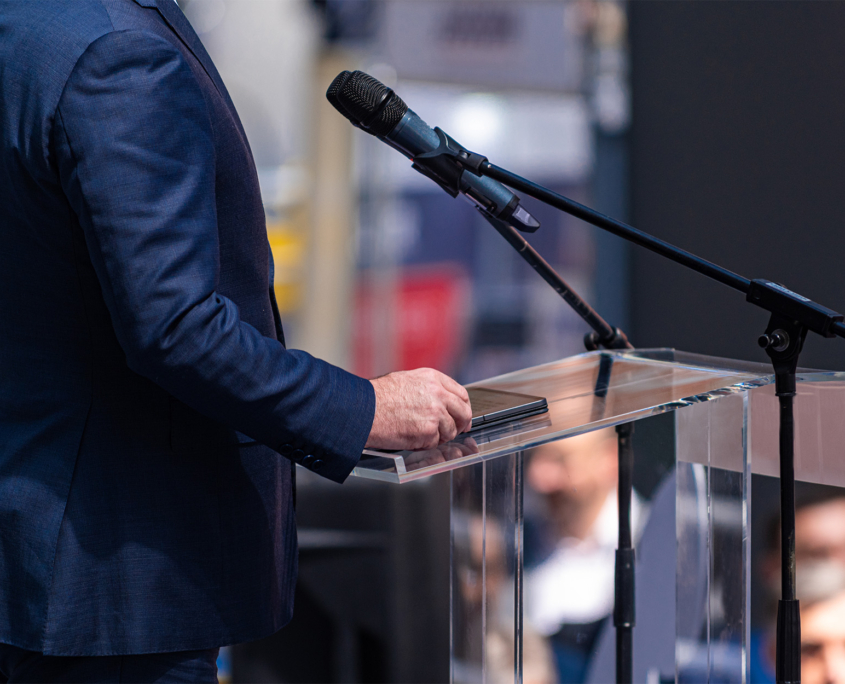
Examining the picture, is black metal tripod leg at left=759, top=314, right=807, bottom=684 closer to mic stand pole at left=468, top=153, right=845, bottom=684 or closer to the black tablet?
mic stand pole at left=468, top=153, right=845, bottom=684

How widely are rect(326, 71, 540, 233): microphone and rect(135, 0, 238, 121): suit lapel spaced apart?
12 cm

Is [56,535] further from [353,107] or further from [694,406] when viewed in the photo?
[694,406]

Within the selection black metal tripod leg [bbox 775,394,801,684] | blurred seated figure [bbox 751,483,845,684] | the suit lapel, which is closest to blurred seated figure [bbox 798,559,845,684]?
blurred seated figure [bbox 751,483,845,684]

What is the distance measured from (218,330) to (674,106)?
6.39 feet

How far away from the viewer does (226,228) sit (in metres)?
0.94

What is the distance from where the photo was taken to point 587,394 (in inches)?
48.3

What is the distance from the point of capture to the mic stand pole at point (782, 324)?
0.97 m

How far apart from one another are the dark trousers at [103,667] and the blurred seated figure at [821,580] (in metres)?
0.92

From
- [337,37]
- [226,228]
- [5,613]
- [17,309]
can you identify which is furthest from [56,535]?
[337,37]

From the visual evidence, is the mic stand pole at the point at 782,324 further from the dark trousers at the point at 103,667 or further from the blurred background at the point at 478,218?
the dark trousers at the point at 103,667

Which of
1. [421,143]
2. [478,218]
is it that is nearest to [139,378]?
[421,143]

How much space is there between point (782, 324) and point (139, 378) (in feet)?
2.33

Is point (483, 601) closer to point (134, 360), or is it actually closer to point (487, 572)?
point (487, 572)

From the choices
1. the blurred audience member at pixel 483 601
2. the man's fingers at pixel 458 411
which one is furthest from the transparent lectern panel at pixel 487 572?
the man's fingers at pixel 458 411
